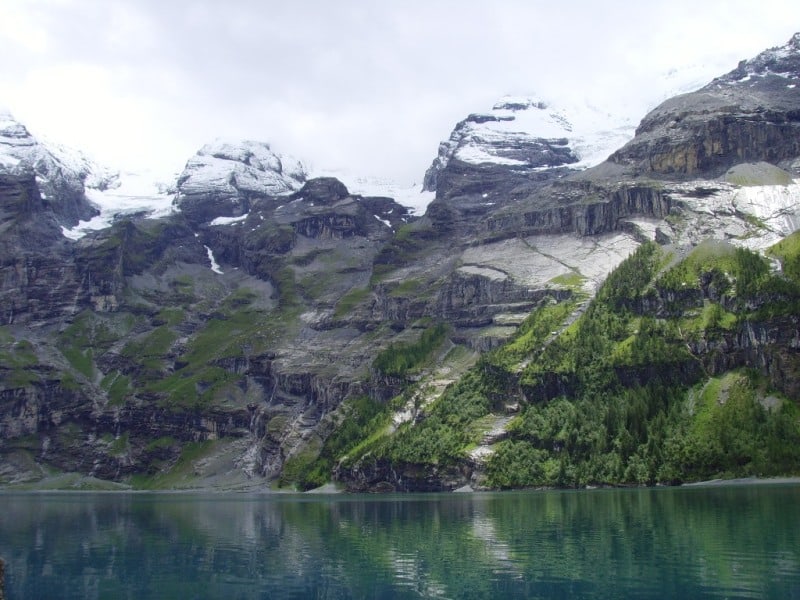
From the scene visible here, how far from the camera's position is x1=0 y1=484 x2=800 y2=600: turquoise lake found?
2280 inches

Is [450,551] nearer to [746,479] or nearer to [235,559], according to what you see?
[235,559]

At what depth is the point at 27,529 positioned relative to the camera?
116812 mm

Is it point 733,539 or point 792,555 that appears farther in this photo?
point 733,539

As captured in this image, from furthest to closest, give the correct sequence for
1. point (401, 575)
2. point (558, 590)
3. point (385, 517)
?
point (385, 517), point (401, 575), point (558, 590)

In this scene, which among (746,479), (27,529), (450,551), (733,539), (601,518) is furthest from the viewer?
(746,479)

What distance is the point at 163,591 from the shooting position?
2459 inches

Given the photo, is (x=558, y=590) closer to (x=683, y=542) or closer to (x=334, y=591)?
(x=334, y=591)

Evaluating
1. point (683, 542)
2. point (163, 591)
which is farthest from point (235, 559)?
point (683, 542)

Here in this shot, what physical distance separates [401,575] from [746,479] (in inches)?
4857

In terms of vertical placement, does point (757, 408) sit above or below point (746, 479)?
above

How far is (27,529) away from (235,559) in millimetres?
53795

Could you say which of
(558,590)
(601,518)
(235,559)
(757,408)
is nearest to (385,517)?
(601,518)

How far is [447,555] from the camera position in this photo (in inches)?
2936

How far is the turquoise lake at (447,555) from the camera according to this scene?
57.9 m
